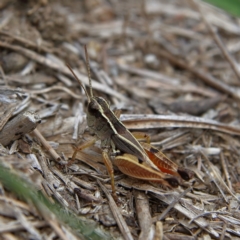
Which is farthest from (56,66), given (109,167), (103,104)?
(109,167)

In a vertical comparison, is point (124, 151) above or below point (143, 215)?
above

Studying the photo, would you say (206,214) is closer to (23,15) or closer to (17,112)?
(17,112)

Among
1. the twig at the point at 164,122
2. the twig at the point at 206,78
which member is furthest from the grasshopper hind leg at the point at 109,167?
the twig at the point at 206,78

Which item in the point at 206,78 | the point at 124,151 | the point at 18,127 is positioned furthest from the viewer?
the point at 206,78

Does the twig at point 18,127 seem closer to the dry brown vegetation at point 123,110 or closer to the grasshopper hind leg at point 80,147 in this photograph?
the dry brown vegetation at point 123,110

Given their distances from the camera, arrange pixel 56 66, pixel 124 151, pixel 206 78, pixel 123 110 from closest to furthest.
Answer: pixel 124 151
pixel 123 110
pixel 56 66
pixel 206 78

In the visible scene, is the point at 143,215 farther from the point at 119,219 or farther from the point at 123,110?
the point at 123,110

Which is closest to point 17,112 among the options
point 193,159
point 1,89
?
point 1,89

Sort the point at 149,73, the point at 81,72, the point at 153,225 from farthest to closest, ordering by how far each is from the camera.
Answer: the point at 149,73
the point at 81,72
the point at 153,225
